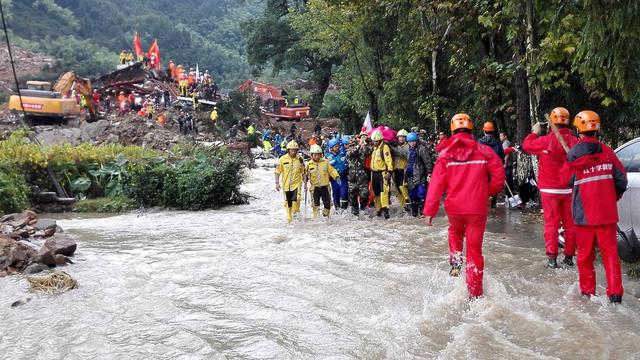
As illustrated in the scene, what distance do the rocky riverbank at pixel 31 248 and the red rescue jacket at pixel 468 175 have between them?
592 centimetres

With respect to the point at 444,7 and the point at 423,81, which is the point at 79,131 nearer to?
the point at 423,81

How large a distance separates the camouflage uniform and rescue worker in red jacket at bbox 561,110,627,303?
7167mm

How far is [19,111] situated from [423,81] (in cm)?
2772

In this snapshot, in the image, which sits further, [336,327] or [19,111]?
[19,111]

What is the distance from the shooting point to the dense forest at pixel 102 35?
76750 mm

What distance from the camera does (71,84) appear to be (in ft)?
126

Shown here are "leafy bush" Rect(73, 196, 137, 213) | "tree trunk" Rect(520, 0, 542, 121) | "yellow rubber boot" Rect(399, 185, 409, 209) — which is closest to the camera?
"tree trunk" Rect(520, 0, 542, 121)

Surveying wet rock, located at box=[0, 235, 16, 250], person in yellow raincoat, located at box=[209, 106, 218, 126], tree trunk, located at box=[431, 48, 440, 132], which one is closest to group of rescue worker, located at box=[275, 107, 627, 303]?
wet rock, located at box=[0, 235, 16, 250]

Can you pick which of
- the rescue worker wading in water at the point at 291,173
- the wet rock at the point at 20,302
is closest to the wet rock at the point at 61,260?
the wet rock at the point at 20,302

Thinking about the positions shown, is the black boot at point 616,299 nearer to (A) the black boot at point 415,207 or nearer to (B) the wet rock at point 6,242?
(A) the black boot at point 415,207

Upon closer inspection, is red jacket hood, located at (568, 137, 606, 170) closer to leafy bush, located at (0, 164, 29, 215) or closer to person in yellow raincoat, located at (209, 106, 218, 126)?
leafy bush, located at (0, 164, 29, 215)

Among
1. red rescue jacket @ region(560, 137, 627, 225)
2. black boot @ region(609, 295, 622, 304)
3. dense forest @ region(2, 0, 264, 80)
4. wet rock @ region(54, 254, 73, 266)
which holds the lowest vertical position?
black boot @ region(609, 295, 622, 304)

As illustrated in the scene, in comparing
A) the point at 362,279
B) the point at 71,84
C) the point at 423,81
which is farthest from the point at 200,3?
the point at 362,279

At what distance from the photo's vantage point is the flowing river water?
5.09m
